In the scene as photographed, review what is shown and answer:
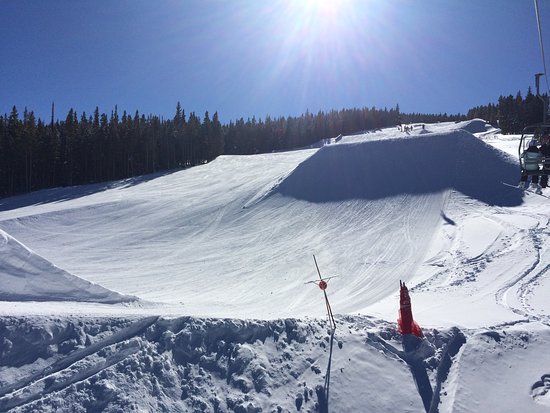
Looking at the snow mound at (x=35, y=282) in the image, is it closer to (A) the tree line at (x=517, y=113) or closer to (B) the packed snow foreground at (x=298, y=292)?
(B) the packed snow foreground at (x=298, y=292)

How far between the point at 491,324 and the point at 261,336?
549cm

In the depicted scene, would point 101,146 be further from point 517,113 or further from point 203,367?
point 517,113

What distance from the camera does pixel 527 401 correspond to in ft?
23.9

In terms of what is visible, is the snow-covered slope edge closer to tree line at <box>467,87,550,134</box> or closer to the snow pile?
the snow pile

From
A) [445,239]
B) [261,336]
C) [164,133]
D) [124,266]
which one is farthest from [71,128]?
[261,336]

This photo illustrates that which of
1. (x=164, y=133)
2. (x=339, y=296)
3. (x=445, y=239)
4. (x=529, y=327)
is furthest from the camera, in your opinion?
(x=164, y=133)

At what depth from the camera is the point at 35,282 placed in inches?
395

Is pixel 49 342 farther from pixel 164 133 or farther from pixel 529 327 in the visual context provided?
pixel 164 133

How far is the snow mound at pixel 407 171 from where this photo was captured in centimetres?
2625

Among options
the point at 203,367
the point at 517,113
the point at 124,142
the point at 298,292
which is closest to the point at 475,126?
the point at 517,113

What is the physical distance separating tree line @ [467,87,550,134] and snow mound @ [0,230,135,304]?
6960 centimetres

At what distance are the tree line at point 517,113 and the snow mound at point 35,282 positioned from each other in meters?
69.6

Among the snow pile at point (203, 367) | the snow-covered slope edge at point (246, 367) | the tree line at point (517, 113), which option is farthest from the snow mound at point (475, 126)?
the snow pile at point (203, 367)

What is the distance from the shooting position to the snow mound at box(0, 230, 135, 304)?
971cm
